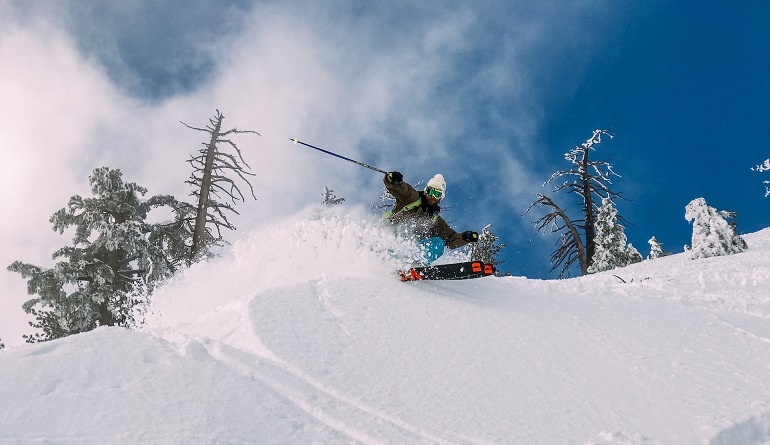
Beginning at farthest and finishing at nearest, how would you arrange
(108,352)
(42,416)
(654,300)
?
(654,300)
(108,352)
(42,416)

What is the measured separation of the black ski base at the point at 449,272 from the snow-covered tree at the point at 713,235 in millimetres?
10915

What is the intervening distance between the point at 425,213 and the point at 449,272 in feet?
4.13

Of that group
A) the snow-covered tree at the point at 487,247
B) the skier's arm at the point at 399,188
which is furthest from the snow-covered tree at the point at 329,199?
the skier's arm at the point at 399,188

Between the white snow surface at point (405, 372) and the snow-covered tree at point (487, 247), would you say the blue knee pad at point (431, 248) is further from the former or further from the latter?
the snow-covered tree at point (487, 247)

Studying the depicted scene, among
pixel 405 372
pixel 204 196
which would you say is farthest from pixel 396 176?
pixel 204 196

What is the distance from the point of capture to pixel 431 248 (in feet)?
30.3

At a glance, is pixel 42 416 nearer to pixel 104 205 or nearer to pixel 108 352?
pixel 108 352

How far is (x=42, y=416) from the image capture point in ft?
11.2

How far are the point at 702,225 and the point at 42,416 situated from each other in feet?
60.0

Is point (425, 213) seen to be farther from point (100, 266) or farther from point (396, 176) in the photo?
point (100, 266)

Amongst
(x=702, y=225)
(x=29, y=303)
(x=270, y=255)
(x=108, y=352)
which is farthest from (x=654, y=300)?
(x=29, y=303)

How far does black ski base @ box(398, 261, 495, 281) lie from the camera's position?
8.22 m

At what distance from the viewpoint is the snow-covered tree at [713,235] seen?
52.6 ft

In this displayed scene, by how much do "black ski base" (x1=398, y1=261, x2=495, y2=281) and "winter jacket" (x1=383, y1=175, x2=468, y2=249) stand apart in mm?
981
